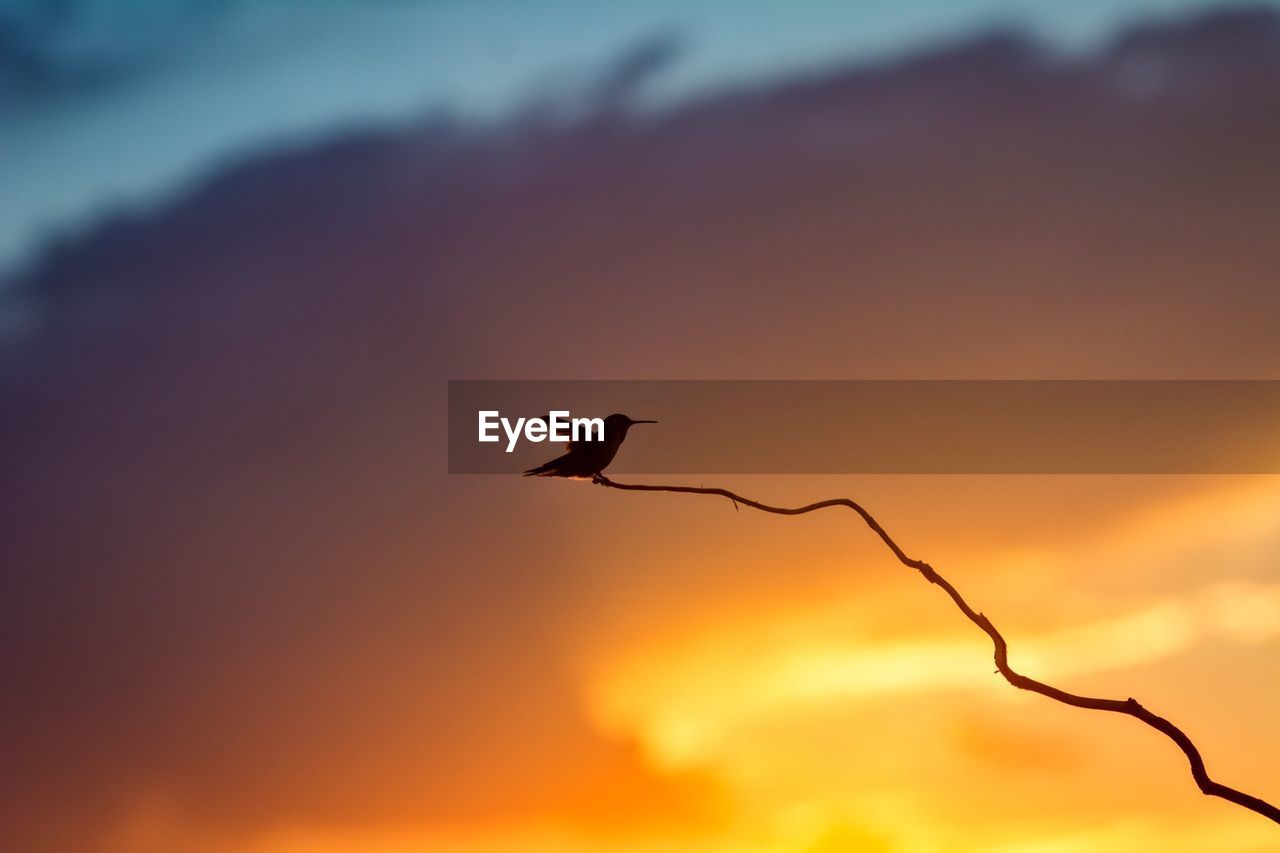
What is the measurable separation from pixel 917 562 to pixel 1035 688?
751 mm

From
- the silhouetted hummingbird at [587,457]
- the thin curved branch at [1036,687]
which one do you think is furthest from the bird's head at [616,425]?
the thin curved branch at [1036,687]

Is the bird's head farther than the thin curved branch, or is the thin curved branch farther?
the bird's head

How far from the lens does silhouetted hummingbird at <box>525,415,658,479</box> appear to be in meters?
10.6

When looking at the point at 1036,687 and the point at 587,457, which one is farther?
the point at 587,457

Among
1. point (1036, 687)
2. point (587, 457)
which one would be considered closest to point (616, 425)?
point (587, 457)

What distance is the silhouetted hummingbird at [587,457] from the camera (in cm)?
1059

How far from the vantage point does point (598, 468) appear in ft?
36.4

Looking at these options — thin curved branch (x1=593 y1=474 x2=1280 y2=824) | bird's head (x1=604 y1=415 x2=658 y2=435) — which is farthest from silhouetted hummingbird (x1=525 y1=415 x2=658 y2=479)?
thin curved branch (x1=593 y1=474 x2=1280 y2=824)

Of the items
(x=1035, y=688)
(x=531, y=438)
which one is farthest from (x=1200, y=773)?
(x=531, y=438)

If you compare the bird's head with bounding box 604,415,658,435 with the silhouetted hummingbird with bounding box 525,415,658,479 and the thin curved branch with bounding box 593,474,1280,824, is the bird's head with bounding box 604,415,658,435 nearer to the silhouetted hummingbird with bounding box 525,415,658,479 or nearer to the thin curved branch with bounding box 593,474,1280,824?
the silhouetted hummingbird with bounding box 525,415,658,479

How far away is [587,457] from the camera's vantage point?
1097cm

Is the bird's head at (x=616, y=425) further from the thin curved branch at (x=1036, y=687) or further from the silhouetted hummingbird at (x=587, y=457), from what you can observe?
the thin curved branch at (x=1036, y=687)

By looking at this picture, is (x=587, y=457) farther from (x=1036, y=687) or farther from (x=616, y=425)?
(x=1036, y=687)

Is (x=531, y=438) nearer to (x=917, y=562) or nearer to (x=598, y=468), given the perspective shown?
(x=598, y=468)
